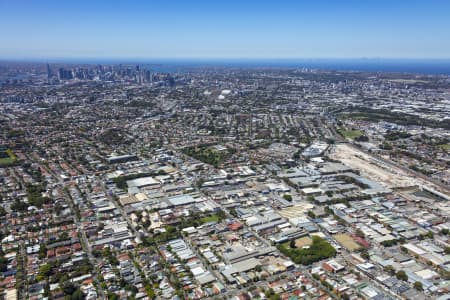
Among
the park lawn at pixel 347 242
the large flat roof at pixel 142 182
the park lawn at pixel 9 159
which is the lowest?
the park lawn at pixel 9 159

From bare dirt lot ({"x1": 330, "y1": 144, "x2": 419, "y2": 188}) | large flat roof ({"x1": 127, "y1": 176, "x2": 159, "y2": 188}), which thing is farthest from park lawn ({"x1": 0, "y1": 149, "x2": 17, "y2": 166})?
bare dirt lot ({"x1": 330, "y1": 144, "x2": 419, "y2": 188})

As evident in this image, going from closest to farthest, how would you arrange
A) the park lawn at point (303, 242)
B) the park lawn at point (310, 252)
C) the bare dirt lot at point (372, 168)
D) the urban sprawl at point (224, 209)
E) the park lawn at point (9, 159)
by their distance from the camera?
the urban sprawl at point (224, 209) < the park lawn at point (310, 252) < the park lawn at point (303, 242) < the bare dirt lot at point (372, 168) < the park lawn at point (9, 159)

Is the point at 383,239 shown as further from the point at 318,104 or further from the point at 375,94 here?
the point at 375,94

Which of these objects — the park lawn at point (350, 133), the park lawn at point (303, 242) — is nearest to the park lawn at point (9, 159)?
the park lawn at point (303, 242)

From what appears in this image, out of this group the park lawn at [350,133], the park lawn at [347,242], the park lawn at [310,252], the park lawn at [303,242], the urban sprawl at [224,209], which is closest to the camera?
the urban sprawl at [224,209]

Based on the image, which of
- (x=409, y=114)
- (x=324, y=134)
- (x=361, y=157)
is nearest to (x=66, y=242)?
(x=361, y=157)

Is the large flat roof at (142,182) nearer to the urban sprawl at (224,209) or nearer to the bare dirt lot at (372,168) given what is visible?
the urban sprawl at (224,209)

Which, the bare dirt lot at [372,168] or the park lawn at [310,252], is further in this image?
the bare dirt lot at [372,168]

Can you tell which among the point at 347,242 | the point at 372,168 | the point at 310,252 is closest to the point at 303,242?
the point at 310,252
